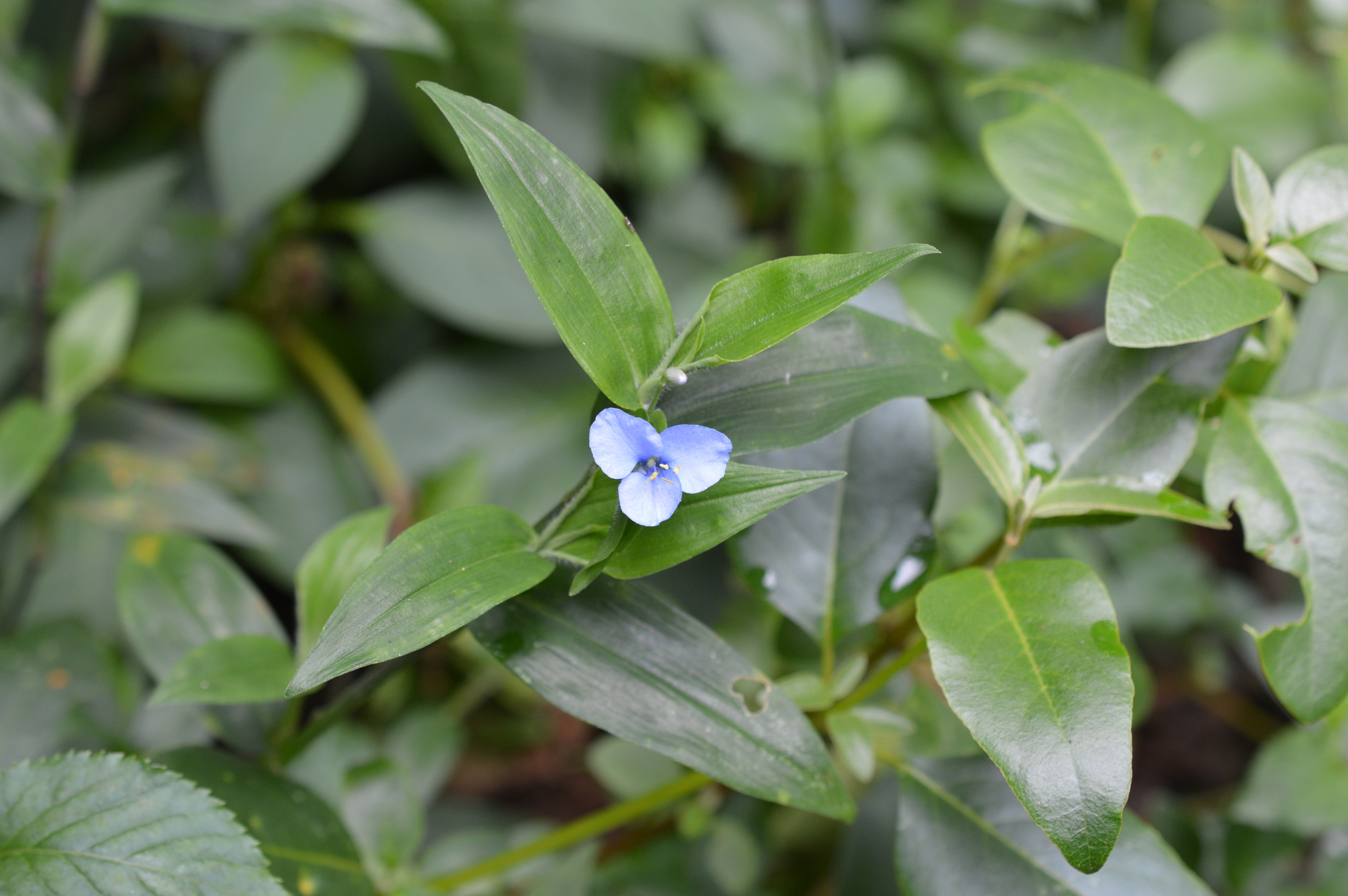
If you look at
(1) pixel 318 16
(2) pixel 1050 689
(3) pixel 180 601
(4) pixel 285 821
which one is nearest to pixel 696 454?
(2) pixel 1050 689

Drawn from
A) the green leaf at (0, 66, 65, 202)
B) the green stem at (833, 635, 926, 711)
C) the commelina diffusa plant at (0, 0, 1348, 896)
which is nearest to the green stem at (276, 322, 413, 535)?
the commelina diffusa plant at (0, 0, 1348, 896)

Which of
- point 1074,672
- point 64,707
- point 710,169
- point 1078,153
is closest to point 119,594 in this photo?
point 64,707

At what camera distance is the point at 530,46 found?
1.55 m

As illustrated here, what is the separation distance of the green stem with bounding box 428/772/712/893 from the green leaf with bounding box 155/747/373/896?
103 mm

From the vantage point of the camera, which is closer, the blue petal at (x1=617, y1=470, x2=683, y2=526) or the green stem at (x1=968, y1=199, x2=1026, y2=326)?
the blue petal at (x1=617, y1=470, x2=683, y2=526)

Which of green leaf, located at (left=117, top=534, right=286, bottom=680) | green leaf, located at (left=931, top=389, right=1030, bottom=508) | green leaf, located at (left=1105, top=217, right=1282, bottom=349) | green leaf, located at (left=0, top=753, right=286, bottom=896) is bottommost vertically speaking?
green leaf, located at (left=117, top=534, right=286, bottom=680)

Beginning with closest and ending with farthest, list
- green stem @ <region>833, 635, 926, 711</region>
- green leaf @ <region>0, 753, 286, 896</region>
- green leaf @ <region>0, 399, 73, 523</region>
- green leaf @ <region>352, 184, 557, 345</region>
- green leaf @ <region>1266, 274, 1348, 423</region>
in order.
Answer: green leaf @ <region>0, 753, 286, 896</region>
green stem @ <region>833, 635, 926, 711</region>
green leaf @ <region>1266, 274, 1348, 423</region>
green leaf @ <region>0, 399, 73, 523</region>
green leaf @ <region>352, 184, 557, 345</region>

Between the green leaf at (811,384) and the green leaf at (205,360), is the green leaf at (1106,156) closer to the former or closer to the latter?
the green leaf at (811,384)

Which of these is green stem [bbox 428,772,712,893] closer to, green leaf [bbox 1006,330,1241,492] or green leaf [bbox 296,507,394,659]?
green leaf [bbox 296,507,394,659]

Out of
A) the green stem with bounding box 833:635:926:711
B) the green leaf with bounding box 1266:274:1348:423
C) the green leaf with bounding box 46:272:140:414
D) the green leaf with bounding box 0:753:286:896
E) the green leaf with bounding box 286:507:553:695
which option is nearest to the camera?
the green leaf with bounding box 286:507:553:695

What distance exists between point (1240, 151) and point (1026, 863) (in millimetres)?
586

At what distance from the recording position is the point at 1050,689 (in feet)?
1.80

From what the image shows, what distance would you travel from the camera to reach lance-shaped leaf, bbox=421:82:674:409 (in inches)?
20.4

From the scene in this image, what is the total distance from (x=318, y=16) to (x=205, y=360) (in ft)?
1.85
